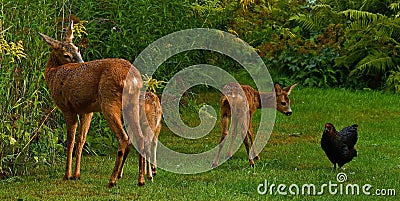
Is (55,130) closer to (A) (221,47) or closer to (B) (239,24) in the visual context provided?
(A) (221,47)

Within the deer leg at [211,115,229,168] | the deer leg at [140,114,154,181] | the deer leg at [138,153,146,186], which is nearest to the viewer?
the deer leg at [138,153,146,186]

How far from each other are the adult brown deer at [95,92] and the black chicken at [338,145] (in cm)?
195

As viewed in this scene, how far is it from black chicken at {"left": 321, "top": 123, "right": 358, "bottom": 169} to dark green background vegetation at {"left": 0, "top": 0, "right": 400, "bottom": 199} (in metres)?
2.68

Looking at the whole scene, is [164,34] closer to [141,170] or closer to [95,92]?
[95,92]

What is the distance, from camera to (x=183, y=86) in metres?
11.4

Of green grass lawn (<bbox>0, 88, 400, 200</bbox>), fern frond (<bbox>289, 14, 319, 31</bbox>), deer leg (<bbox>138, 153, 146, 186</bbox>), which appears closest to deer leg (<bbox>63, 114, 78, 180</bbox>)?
green grass lawn (<bbox>0, 88, 400, 200</bbox>)

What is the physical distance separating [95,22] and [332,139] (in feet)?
11.1

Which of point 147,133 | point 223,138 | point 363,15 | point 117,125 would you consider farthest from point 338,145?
point 363,15

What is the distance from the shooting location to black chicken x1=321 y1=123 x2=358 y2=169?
28.8 ft

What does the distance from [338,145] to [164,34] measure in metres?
3.27

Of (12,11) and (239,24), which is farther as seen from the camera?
(239,24)

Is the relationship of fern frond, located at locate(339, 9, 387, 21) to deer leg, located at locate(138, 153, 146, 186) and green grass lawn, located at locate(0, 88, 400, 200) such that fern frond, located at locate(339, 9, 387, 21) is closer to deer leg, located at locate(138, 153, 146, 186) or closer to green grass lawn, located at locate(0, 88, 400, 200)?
green grass lawn, located at locate(0, 88, 400, 200)

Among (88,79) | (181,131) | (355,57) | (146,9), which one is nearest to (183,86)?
(181,131)

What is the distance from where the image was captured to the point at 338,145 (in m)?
8.78
